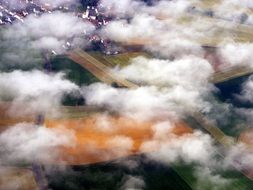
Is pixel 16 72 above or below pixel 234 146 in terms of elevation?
above

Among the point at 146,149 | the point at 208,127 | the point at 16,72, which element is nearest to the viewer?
the point at 146,149

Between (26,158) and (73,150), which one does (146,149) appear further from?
(26,158)

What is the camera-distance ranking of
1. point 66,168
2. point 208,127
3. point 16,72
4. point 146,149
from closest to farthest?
point 66,168 < point 146,149 < point 208,127 < point 16,72

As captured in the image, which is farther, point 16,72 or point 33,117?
point 16,72

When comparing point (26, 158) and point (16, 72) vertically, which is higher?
point (16, 72)

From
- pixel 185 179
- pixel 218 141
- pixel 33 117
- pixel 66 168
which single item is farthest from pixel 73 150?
pixel 218 141

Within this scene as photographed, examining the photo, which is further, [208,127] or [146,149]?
[208,127]

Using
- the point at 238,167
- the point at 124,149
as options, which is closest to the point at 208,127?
the point at 238,167

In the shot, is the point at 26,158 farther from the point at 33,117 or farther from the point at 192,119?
the point at 192,119

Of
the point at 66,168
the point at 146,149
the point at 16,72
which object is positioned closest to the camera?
the point at 66,168
